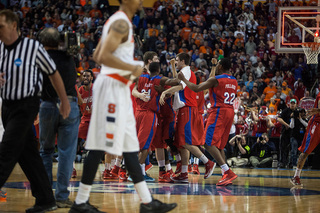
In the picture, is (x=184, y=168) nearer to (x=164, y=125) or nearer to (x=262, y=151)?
(x=164, y=125)

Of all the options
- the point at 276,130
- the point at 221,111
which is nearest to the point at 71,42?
the point at 221,111

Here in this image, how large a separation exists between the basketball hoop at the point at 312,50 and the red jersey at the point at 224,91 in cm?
499

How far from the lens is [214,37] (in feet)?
69.4

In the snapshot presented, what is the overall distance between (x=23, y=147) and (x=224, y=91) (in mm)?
4681

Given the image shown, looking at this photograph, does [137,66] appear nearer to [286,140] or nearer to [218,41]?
[286,140]

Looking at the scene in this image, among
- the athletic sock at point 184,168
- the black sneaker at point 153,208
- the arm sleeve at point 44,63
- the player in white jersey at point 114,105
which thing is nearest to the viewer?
the player in white jersey at point 114,105

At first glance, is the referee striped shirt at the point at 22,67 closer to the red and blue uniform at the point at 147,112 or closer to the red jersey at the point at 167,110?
the red and blue uniform at the point at 147,112

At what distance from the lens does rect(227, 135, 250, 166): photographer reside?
48.0 ft

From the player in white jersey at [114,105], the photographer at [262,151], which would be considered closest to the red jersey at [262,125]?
the photographer at [262,151]

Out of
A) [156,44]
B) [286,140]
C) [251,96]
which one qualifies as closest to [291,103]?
[286,140]

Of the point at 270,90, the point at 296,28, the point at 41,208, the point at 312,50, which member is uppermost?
the point at 296,28

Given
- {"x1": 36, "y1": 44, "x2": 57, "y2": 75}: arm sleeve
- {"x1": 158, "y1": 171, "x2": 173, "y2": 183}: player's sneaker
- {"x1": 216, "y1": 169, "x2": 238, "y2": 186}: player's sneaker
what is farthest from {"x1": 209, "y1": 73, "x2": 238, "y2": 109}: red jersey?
{"x1": 36, "y1": 44, "x2": 57, "y2": 75}: arm sleeve

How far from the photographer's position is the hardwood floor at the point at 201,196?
590 cm

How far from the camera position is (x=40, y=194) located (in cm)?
524
